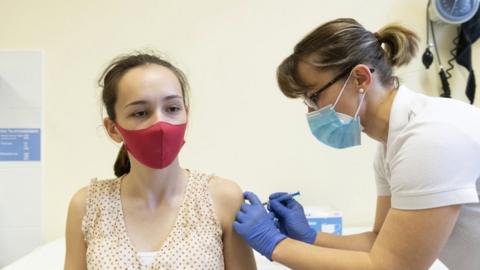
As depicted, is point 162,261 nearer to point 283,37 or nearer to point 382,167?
point 382,167

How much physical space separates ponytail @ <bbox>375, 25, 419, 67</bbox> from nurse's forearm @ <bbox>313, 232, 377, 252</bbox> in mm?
619

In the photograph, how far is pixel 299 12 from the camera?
1.84 m

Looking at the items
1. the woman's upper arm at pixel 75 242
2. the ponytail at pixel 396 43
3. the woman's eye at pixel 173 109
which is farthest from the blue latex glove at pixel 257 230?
the ponytail at pixel 396 43

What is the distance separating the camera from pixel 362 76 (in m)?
1.04

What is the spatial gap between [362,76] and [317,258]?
528mm

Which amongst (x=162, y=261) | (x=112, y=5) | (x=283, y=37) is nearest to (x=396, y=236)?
(x=162, y=261)

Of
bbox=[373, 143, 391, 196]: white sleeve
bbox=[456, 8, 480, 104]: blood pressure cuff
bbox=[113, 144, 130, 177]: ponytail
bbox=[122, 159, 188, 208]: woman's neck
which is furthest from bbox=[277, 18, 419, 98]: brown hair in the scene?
bbox=[456, 8, 480, 104]: blood pressure cuff

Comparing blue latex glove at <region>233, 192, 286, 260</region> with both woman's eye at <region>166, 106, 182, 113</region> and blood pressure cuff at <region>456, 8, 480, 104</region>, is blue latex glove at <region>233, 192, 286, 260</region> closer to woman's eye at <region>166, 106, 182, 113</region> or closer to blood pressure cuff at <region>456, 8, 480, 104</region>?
woman's eye at <region>166, 106, 182, 113</region>

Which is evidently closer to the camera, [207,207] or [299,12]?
[207,207]

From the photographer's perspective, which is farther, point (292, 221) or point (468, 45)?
point (468, 45)

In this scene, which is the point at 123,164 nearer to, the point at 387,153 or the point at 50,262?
the point at 50,262

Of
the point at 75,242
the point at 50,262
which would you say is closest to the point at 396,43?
the point at 75,242

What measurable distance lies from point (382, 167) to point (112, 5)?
148cm

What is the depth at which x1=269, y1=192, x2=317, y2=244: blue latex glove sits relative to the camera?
1272 millimetres
